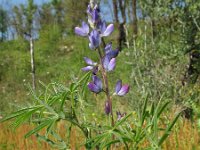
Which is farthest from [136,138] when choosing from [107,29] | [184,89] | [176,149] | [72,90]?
[184,89]

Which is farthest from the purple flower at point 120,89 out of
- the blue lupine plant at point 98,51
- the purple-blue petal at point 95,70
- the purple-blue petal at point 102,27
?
the purple-blue petal at point 102,27

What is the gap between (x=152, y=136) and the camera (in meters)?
1.68

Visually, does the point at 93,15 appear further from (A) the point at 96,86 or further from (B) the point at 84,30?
(A) the point at 96,86

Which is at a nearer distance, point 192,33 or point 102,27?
point 102,27

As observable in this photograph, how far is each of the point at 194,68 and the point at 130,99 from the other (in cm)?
121

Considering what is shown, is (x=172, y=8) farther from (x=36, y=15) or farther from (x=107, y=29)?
(x=36, y=15)

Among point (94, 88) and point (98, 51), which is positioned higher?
point (98, 51)

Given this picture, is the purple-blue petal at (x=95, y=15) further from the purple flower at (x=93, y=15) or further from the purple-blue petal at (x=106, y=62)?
the purple-blue petal at (x=106, y=62)

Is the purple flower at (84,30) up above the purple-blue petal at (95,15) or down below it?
below

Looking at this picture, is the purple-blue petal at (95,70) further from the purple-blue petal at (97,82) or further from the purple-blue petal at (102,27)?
the purple-blue petal at (102,27)

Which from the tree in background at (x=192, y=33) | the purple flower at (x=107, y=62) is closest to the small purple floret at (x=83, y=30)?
the purple flower at (x=107, y=62)

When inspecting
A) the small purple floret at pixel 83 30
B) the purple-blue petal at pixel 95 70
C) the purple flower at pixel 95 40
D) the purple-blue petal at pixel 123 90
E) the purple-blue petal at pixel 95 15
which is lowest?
the purple-blue petal at pixel 123 90

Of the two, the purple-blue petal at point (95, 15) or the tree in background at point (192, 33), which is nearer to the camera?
the purple-blue petal at point (95, 15)

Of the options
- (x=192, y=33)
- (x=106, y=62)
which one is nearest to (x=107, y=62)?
(x=106, y=62)
